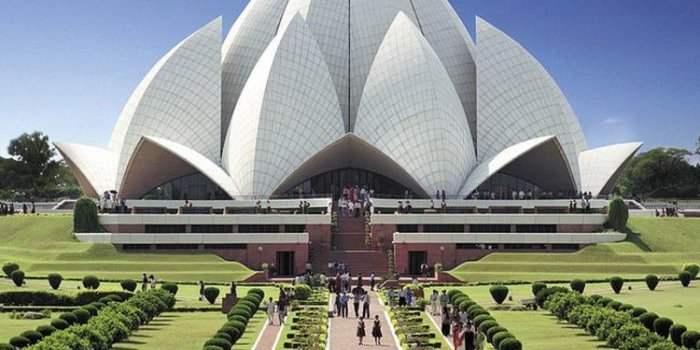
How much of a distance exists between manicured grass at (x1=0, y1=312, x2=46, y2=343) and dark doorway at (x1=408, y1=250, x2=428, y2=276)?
1805 centimetres

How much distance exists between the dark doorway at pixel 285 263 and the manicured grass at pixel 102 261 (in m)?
2.18

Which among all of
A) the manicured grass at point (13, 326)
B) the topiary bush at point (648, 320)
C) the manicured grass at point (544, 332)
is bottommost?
the manicured grass at point (544, 332)

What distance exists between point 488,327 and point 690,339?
174 inches

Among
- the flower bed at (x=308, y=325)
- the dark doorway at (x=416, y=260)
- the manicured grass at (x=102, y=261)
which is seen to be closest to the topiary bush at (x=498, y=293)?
the flower bed at (x=308, y=325)

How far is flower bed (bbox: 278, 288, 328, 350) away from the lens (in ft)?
64.6

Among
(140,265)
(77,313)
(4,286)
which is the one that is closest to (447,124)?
(140,265)

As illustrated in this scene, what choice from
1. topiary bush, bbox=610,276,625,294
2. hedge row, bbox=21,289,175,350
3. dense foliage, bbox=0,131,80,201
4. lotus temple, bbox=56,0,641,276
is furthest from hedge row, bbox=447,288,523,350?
dense foliage, bbox=0,131,80,201

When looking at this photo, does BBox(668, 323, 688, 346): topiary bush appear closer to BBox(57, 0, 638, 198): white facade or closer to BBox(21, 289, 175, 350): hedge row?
BBox(21, 289, 175, 350): hedge row

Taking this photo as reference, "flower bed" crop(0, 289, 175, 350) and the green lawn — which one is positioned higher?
the green lawn

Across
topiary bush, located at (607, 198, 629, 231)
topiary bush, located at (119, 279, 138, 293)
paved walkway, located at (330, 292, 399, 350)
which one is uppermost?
topiary bush, located at (607, 198, 629, 231)

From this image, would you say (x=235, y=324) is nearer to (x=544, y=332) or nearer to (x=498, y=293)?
(x=544, y=332)

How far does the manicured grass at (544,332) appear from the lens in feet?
64.5

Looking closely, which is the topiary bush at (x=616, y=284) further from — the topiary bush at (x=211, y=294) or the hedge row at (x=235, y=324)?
the topiary bush at (x=211, y=294)

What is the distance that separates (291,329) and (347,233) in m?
18.4
